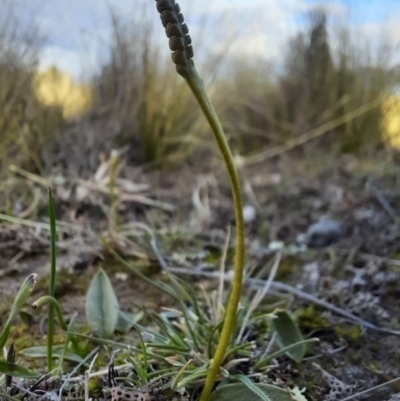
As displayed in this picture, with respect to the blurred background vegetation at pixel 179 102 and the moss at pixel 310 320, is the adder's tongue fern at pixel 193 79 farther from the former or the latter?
the blurred background vegetation at pixel 179 102

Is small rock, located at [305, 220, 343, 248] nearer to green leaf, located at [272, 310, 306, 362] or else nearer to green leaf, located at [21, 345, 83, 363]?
green leaf, located at [272, 310, 306, 362]

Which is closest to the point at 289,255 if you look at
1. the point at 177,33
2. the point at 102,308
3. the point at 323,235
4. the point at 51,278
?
the point at 323,235

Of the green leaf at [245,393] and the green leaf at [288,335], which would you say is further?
the green leaf at [288,335]

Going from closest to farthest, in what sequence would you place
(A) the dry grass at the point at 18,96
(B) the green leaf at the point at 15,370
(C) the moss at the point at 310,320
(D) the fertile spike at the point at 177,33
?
(D) the fertile spike at the point at 177,33, (B) the green leaf at the point at 15,370, (C) the moss at the point at 310,320, (A) the dry grass at the point at 18,96

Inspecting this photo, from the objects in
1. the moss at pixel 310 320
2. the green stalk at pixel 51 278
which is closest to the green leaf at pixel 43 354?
the green stalk at pixel 51 278

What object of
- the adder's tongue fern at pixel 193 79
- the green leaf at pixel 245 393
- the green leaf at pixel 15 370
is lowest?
the green leaf at pixel 245 393

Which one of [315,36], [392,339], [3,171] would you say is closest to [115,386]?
[392,339]
